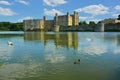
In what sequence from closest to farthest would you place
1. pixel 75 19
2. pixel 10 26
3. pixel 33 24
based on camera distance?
1. pixel 75 19
2. pixel 33 24
3. pixel 10 26

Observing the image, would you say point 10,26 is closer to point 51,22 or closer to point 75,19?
point 51,22

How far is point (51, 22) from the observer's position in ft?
399

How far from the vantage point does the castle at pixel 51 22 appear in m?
117

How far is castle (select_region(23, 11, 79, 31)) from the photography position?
11700cm

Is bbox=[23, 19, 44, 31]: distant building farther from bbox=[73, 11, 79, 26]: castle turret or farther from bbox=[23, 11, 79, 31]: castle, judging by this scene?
bbox=[73, 11, 79, 26]: castle turret

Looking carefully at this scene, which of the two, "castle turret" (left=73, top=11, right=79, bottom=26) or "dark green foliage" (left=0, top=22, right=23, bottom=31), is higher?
"castle turret" (left=73, top=11, right=79, bottom=26)

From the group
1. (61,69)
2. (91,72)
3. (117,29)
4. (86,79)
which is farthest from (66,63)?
(117,29)

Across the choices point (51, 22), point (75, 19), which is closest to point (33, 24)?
point (51, 22)

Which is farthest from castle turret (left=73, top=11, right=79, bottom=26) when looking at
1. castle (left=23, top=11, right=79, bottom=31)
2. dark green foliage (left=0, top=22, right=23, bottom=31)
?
dark green foliage (left=0, top=22, right=23, bottom=31)

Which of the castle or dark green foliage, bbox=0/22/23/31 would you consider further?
dark green foliage, bbox=0/22/23/31

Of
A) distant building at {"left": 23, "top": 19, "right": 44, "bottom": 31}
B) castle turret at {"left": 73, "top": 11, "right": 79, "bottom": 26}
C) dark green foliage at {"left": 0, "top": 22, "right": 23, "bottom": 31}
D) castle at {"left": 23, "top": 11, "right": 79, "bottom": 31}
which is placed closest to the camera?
castle at {"left": 23, "top": 11, "right": 79, "bottom": 31}

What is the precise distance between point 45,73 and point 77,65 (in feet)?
7.00

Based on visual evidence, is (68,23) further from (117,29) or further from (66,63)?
(66,63)

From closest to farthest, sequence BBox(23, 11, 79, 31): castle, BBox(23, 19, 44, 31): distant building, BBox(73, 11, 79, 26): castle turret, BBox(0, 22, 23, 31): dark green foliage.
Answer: BBox(23, 11, 79, 31): castle → BBox(73, 11, 79, 26): castle turret → BBox(23, 19, 44, 31): distant building → BBox(0, 22, 23, 31): dark green foliage
